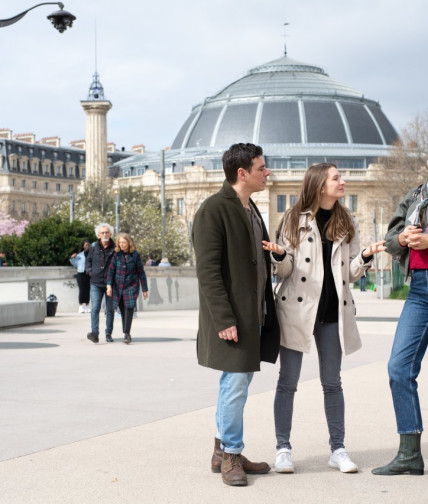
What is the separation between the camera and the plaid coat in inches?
510

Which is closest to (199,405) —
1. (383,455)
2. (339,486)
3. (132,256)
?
(383,455)

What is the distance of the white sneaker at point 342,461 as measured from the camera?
517cm

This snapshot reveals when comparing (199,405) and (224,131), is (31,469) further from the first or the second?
(224,131)

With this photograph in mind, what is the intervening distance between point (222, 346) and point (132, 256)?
26.2 feet

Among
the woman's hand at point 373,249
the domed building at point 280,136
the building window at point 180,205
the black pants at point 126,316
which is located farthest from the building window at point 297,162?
the woman's hand at point 373,249

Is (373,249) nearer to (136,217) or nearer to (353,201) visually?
(136,217)

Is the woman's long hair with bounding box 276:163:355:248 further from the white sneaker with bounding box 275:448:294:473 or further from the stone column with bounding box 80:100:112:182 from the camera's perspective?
the stone column with bounding box 80:100:112:182

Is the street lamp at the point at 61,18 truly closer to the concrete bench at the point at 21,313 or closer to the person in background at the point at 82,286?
the concrete bench at the point at 21,313

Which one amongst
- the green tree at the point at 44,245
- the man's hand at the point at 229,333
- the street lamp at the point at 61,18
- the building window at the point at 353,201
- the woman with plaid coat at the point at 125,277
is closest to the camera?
the man's hand at the point at 229,333

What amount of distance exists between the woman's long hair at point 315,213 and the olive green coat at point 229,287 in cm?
28

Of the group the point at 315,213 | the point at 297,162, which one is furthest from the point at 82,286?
the point at 297,162

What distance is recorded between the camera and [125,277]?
42.6ft

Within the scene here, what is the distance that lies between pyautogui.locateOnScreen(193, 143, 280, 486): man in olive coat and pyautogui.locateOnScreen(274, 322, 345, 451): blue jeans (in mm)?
179

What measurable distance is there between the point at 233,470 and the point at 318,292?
108cm
